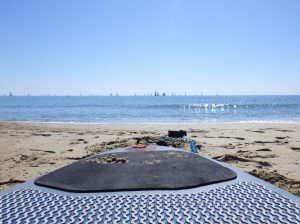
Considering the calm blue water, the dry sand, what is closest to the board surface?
the dry sand

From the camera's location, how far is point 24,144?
10.3 metres

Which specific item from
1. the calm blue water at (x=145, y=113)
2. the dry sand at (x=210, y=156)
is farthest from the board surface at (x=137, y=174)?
the calm blue water at (x=145, y=113)

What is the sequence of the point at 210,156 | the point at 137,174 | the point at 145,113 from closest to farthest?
the point at 137,174, the point at 210,156, the point at 145,113

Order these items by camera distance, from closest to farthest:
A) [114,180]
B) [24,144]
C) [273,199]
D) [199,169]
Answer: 1. [273,199]
2. [114,180]
3. [199,169]
4. [24,144]

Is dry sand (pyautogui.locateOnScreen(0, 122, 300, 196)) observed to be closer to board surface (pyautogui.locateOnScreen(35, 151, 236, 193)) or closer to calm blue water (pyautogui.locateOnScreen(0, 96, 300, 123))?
board surface (pyautogui.locateOnScreen(35, 151, 236, 193))

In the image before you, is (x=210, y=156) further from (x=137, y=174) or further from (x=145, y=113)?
(x=145, y=113)

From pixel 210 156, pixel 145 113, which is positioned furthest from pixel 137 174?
pixel 145 113

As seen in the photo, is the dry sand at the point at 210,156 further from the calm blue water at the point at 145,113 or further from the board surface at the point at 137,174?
the calm blue water at the point at 145,113

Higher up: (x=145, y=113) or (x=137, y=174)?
(x=137, y=174)

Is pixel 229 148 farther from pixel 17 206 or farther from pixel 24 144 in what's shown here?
pixel 17 206

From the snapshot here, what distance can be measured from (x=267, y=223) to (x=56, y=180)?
6.83ft

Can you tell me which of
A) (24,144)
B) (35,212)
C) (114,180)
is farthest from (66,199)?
(24,144)

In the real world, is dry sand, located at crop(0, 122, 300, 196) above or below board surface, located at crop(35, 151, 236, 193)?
below

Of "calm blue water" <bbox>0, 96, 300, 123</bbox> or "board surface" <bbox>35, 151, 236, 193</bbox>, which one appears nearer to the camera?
"board surface" <bbox>35, 151, 236, 193</bbox>
